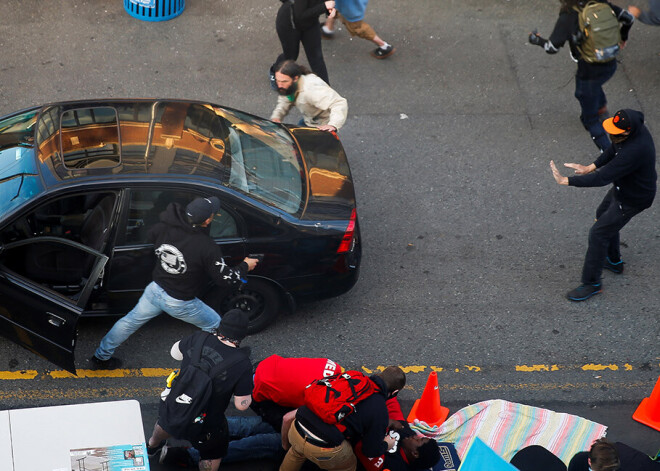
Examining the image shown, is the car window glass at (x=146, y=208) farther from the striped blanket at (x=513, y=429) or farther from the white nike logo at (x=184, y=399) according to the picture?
the striped blanket at (x=513, y=429)

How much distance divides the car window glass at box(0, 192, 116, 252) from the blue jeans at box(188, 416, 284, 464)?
1.69 m

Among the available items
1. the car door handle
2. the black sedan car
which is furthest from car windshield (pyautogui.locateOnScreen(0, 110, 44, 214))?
the car door handle

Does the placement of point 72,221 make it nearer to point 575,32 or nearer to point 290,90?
point 290,90

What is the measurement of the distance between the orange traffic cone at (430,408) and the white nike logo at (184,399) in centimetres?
187

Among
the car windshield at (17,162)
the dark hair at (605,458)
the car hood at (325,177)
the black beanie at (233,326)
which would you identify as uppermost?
the black beanie at (233,326)

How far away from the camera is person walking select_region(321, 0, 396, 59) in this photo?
9.70m

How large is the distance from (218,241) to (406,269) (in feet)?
6.70

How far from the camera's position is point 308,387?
5258mm

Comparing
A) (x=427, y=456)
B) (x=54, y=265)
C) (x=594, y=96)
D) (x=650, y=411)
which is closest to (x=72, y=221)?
(x=54, y=265)

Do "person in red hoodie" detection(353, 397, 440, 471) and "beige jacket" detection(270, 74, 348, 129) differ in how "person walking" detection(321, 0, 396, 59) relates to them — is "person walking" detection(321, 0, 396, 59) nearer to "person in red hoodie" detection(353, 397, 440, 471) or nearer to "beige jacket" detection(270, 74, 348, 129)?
"beige jacket" detection(270, 74, 348, 129)

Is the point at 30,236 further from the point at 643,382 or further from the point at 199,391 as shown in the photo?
the point at 643,382

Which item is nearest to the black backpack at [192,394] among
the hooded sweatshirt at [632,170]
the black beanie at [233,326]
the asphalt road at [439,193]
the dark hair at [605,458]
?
the black beanie at [233,326]

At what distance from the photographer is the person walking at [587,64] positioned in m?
8.26

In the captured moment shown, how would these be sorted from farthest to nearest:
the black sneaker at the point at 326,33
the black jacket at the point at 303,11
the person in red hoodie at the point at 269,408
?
1. the black sneaker at the point at 326,33
2. the black jacket at the point at 303,11
3. the person in red hoodie at the point at 269,408
